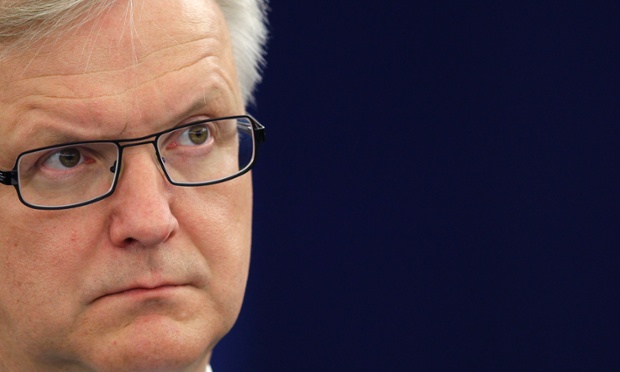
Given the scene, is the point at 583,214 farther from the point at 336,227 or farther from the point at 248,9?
the point at 248,9

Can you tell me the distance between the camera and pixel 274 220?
7.45 feet

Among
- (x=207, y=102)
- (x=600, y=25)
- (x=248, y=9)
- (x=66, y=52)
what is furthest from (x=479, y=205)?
(x=66, y=52)

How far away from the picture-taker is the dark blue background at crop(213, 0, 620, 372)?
2.08 metres

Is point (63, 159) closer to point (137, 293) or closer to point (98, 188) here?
point (98, 188)

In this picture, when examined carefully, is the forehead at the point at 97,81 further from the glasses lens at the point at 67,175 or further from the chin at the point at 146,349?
the chin at the point at 146,349

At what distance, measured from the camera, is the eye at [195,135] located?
1334 millimetres

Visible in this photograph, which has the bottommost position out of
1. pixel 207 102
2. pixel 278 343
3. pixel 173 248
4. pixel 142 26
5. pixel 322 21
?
pixel 278 343

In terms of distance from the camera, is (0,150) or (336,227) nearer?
(0,150)

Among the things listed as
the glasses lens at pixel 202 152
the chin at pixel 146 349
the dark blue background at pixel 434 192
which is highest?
the glasses lens at pixel 202 152

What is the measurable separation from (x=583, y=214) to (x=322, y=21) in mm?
773

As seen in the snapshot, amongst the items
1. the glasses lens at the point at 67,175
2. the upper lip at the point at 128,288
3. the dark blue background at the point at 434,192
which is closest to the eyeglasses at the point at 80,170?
the glasses lens at the point at 67,175

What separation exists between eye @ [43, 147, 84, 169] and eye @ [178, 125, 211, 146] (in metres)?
0.16

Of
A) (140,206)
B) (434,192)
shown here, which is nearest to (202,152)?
(140,206)

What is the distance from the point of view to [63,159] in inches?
49.3
